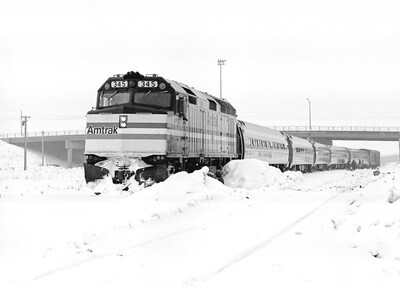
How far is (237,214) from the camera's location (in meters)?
9.68

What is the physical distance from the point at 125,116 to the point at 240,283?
9.76m

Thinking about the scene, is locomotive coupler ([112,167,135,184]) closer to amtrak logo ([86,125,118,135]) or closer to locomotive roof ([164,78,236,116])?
amtrak logo ([86,125,118,135])

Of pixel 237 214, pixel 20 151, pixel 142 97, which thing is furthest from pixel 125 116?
pixel 20 151

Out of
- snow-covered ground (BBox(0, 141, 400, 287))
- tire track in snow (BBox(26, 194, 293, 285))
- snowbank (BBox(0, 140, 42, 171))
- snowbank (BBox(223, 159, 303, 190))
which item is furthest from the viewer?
snowbank (BBox(0, 140, 42, 171))

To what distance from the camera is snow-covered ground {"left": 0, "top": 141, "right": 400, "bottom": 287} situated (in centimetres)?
480

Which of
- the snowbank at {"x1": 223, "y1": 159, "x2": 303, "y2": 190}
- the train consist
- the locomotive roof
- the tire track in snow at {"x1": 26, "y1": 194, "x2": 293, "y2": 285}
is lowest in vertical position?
the tire track in snow at {"x1": 26, "y1": 194, "x2": 293, "y2": 285}

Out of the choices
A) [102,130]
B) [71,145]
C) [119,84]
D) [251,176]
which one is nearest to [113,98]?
[119,84]

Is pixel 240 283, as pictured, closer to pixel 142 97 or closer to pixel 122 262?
pixel 122 262

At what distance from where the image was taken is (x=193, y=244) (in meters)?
6.57

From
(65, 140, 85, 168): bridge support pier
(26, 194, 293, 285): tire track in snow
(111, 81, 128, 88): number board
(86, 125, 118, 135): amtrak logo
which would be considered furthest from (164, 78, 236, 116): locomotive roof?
(65, 140, 85, 168): bridge support pier

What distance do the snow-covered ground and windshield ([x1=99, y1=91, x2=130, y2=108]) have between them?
13.5 ft

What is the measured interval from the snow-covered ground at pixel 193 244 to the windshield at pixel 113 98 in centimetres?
411

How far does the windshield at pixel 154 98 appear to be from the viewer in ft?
46.7

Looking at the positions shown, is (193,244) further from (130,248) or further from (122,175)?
(122,175)
